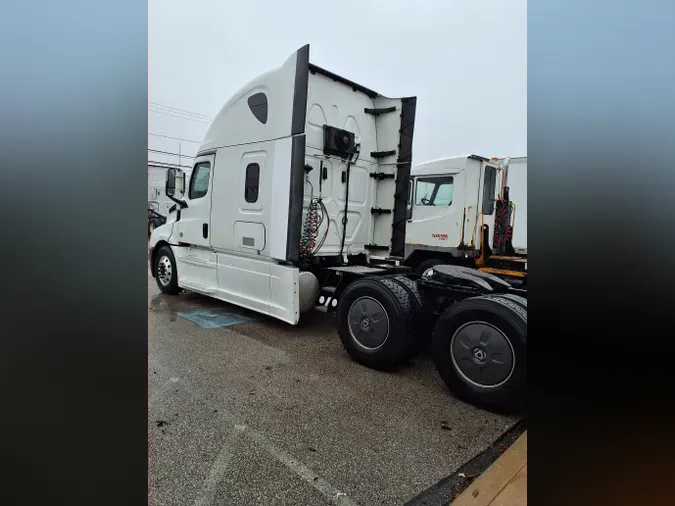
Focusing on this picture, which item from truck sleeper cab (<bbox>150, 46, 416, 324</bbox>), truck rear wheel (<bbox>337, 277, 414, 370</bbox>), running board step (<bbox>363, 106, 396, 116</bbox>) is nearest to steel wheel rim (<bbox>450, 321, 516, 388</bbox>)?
truck rear wheel (<bbox>337, 277, 414, 370</bbox>)

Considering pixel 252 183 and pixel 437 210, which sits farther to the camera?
pixel 437 210

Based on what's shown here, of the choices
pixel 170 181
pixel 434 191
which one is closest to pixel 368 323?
pixel 170 181

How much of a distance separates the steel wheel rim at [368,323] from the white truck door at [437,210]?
5.19 meters

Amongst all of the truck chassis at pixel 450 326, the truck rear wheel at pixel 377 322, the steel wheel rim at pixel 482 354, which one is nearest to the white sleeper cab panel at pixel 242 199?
the truck chassis at pixel 450 326

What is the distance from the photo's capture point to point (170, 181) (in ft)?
21.7

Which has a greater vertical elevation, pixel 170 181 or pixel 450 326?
pixel 170 181

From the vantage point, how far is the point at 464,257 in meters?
8.88

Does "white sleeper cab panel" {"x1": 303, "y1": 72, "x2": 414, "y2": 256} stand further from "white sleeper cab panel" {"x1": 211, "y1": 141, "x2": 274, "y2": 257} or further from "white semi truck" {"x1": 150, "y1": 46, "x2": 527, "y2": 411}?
"white sleeper cab panel" {"x1": 211, "y1": 141, "x2": 274, "y2": 257}

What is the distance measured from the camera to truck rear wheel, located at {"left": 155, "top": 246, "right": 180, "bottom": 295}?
721 centimetres

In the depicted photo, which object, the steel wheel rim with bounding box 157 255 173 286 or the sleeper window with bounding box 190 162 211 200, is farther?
the steel wheel rim with bounding box 157 255 173 286

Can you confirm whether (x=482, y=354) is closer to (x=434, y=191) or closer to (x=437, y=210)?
(x=437, y=210)

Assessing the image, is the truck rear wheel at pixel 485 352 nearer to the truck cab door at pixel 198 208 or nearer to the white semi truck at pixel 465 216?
the truck cab door at pixel 198 208

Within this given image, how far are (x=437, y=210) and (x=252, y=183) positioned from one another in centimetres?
509
